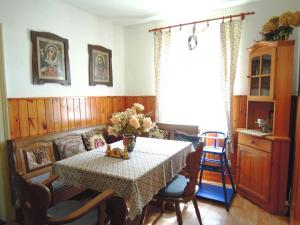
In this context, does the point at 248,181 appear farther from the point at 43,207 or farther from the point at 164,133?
the point at 43,207

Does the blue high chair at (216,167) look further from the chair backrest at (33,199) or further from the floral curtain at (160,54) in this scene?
the chair backrest at (33,199)

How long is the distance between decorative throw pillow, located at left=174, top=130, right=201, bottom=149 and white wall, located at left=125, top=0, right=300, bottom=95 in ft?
2.77

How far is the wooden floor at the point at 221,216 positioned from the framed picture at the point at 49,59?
6.25 ft

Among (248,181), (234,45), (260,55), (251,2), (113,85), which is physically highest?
(251,2)

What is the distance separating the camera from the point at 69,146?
8.43 feet

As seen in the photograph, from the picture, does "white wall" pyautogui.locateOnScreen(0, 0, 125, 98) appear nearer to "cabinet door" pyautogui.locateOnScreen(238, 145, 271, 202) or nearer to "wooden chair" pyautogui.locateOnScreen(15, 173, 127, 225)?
"wooden chair" pyautogui.locateOnScreen(15, 173, 127, 225)

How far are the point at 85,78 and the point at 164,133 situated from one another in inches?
56.2

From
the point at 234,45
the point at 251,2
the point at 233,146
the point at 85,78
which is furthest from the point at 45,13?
the point at 233,146

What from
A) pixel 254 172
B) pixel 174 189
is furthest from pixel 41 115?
pixel 254 172

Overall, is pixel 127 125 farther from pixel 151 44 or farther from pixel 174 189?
pixel 151 44

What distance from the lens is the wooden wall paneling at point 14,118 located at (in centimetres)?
220

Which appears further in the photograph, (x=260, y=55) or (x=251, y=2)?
(x=251, y=2)

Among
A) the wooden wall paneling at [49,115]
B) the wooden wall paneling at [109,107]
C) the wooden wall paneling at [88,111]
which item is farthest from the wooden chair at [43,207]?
the wooden wall paneling at [109,107]

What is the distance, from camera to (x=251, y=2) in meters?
2.75
